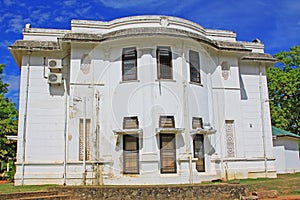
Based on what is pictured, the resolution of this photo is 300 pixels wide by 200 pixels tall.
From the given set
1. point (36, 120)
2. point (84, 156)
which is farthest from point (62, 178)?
point (36, 120)

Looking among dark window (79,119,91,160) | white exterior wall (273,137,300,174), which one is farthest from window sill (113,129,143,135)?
white exterior wall (273,137,300,174)

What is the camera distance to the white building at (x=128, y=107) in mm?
14203

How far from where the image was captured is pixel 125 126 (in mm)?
14391

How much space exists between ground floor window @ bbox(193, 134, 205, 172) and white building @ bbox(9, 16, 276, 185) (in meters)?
0.04

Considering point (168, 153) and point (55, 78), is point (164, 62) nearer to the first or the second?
point (168, 153)

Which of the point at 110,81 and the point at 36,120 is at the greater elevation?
the point at 110,81

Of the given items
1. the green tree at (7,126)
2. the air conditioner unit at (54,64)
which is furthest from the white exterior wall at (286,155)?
the green tree at (7,126)

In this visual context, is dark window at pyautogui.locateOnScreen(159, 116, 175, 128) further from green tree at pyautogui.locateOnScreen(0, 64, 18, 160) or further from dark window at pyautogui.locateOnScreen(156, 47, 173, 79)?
green tree at pyautogui.locateOnScreen(0, 64, 18, 160)

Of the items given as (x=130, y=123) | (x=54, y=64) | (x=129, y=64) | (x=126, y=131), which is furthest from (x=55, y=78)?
(x=126, y=131)

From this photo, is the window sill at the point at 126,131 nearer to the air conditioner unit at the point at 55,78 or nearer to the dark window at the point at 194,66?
the dark window at the point at 194,66

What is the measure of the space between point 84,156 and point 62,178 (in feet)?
4.74

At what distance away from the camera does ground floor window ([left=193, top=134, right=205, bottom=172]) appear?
14.8m

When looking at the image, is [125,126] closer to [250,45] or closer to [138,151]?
[138,151]

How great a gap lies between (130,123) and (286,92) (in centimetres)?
1913
